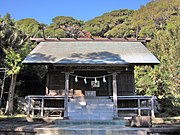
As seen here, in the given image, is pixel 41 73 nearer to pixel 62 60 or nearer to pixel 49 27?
pixel 62 60

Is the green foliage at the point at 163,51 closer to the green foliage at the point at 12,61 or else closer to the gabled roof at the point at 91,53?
the gabled roof at the point at 91,53

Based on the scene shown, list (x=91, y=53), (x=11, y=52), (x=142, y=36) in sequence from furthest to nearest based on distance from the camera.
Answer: (x=142, y=36), (x=11, y=52), (x=91, y=53)

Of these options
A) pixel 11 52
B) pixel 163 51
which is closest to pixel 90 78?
pixel 11 52

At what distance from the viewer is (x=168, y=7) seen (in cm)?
3809

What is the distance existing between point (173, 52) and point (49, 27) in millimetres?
25637

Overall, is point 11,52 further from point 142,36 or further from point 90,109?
point 142,36

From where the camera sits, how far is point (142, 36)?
3359cm

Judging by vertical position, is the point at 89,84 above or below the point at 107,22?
below

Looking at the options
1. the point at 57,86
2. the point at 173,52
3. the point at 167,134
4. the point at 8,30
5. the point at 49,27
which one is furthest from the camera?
the point at 49,27

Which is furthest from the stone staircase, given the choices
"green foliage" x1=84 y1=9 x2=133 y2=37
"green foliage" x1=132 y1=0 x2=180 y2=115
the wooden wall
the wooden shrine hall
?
"green foliage" x1=84 y1=9 x2=133 y2=37

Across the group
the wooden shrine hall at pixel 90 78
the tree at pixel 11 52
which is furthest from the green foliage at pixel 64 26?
→ the wooden shrine hall at pixel 90 78

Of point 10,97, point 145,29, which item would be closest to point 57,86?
point 10,97

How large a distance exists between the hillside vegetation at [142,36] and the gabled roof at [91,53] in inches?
56.2

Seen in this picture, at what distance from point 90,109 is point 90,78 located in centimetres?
228
